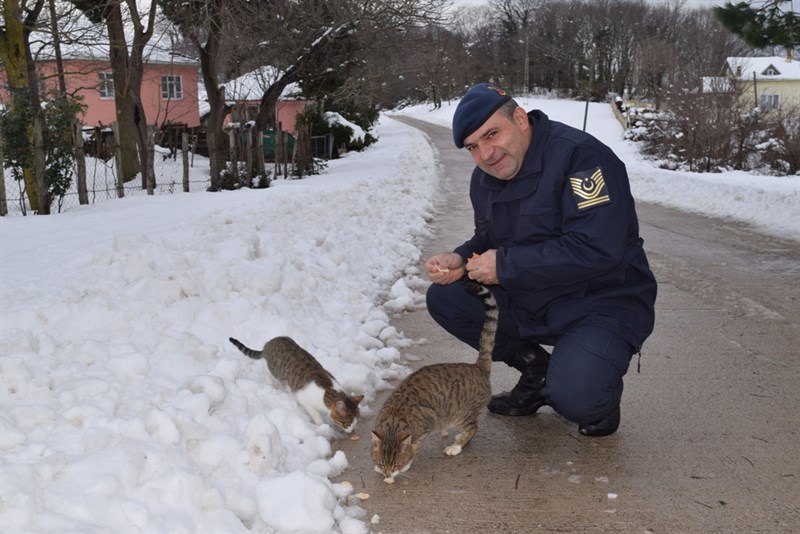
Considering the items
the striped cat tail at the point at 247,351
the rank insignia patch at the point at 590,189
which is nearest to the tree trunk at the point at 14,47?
the striped cat tail at the point at 247,351

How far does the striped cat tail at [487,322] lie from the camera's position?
438 cm

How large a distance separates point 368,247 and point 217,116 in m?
17.4

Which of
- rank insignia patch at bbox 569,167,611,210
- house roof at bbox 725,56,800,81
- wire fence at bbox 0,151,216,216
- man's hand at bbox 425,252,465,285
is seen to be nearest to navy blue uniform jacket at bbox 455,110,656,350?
rank insignia patch at bbox 569,167,611,210

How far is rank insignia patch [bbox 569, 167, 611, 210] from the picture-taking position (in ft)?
13.0

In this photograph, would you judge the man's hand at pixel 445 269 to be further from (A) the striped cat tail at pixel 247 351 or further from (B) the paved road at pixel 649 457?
(A) the striped cat tail at pixel 247 351

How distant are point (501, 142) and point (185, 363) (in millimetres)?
2406

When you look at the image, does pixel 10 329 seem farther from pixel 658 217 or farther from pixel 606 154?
pixel 658 217

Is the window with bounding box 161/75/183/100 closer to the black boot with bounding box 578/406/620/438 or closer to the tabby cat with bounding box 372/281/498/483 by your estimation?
the tabby cat with bounding box 372/281/498/483

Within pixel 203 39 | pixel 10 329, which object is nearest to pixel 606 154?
pixel 10 329

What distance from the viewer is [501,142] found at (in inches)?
164

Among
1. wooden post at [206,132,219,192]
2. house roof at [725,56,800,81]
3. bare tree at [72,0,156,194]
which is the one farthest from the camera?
house roof at [725,56,800,81]

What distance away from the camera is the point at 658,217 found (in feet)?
48.4

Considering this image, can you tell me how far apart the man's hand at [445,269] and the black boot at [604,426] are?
3.79 feet

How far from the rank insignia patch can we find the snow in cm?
184
